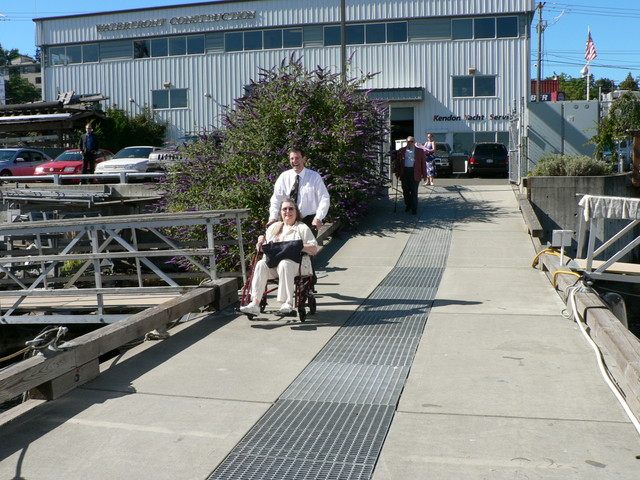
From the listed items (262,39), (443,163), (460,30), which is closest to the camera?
(443,163)

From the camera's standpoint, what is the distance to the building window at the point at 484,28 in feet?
132

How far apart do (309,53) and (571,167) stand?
27.0 m

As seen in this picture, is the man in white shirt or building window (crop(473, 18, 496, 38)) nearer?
the man in white shirt

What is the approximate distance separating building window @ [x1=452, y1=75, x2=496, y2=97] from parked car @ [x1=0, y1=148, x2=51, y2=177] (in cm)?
2285

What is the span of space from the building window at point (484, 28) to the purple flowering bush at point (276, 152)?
86.0 feet

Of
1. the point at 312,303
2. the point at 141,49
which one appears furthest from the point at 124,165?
the point at 141,49

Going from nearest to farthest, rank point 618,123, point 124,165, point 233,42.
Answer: point 618,123 → point 124,165 → point 233,42

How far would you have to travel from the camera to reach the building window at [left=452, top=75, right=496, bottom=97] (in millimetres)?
40438

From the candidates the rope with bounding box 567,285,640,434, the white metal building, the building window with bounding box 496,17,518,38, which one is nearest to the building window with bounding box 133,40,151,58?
the white metal building

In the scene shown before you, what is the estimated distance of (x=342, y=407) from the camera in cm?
526

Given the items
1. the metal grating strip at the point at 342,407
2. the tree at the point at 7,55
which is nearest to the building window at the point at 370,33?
the metal grating strip at the point at 342,407

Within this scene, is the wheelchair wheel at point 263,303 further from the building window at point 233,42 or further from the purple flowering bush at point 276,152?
the building window at point 233,42

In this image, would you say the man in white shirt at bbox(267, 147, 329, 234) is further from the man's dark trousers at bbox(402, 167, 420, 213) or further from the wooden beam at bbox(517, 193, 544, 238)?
the man's dark trousers at bbox(402, 167, 420, 213)

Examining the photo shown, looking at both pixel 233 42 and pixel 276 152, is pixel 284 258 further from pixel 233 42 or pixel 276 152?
pixel 233 42
